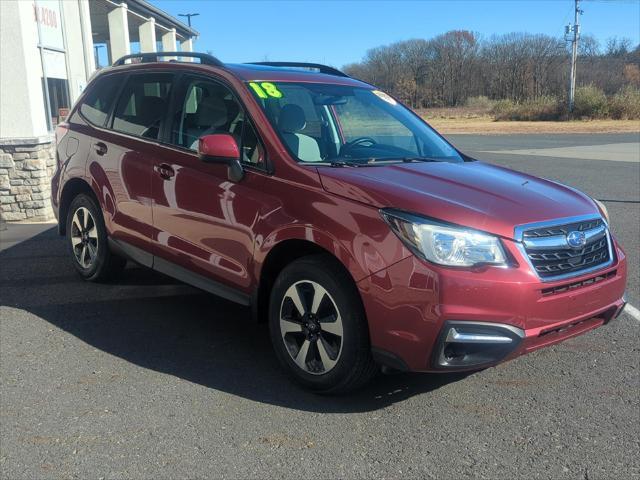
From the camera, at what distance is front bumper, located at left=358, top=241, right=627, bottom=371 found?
9.40 feet

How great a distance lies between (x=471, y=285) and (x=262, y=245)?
1.31 metres

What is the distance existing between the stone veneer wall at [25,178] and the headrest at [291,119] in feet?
19.5

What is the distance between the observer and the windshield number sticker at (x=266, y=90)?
4031 mm

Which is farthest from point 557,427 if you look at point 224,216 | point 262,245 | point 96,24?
point 96,24

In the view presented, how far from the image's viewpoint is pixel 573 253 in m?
3.20

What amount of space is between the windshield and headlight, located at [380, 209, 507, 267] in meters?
0.95

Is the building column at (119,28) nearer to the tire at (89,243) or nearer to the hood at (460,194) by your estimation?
the tire at (89,243)

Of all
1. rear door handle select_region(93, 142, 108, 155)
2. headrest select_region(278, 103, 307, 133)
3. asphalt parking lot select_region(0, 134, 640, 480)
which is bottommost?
asphalt parking lot select_region(0, 134, 640, 480)

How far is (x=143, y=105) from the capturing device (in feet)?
15.9

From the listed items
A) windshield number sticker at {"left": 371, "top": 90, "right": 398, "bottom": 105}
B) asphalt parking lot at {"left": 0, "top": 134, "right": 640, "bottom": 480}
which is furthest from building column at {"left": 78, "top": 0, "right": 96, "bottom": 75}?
windshield number sticker at {"left": 371, "top": 90, "right": 398, "bottom": 105}

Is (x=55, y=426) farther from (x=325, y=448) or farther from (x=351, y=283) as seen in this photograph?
(x=351, y=283)

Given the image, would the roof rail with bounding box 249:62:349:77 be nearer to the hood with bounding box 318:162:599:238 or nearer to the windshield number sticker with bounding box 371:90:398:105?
the windshield number sticker with bounding box 371:90:398:105

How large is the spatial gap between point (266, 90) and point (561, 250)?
85.1 inches

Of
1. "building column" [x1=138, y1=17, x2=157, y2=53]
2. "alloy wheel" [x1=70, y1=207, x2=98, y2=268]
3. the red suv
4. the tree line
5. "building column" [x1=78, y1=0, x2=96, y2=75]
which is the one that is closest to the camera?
the red suv
